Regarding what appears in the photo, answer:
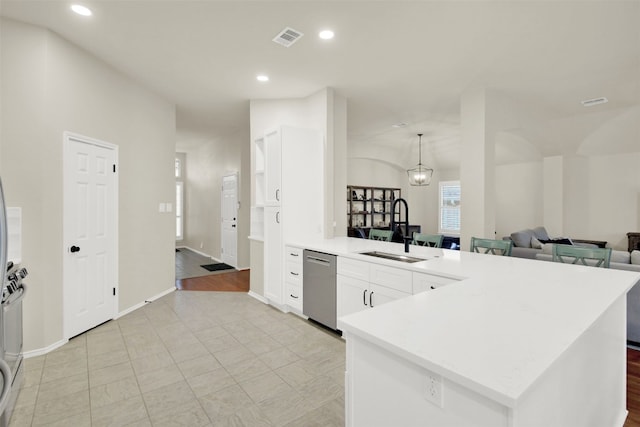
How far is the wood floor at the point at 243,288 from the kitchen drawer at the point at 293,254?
1.42 metres

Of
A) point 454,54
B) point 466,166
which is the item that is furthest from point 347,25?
point 466,166

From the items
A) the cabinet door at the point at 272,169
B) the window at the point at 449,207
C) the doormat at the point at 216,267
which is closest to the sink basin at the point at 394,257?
the cabinet door at the point at 272,169

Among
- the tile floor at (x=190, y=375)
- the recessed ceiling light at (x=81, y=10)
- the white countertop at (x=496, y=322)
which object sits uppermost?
the recessed ceiling light at (x=81, y=10)

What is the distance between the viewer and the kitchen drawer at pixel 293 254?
3.65m

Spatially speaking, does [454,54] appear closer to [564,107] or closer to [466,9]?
[466,9]

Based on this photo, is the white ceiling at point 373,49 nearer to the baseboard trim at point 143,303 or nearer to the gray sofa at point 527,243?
the gray sofa at point 527,243

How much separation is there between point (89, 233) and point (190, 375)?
6.38 ft

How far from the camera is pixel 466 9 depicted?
8.24ft

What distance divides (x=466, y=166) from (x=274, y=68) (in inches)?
107

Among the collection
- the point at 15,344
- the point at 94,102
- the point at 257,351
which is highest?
the point at 94,102

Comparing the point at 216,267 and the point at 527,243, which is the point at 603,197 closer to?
the point at 527,243

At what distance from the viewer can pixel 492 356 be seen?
0.94m

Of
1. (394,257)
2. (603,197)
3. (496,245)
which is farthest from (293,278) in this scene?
(603,197)

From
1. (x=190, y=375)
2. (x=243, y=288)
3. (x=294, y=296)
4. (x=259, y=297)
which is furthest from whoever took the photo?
(x=243, y=288)
